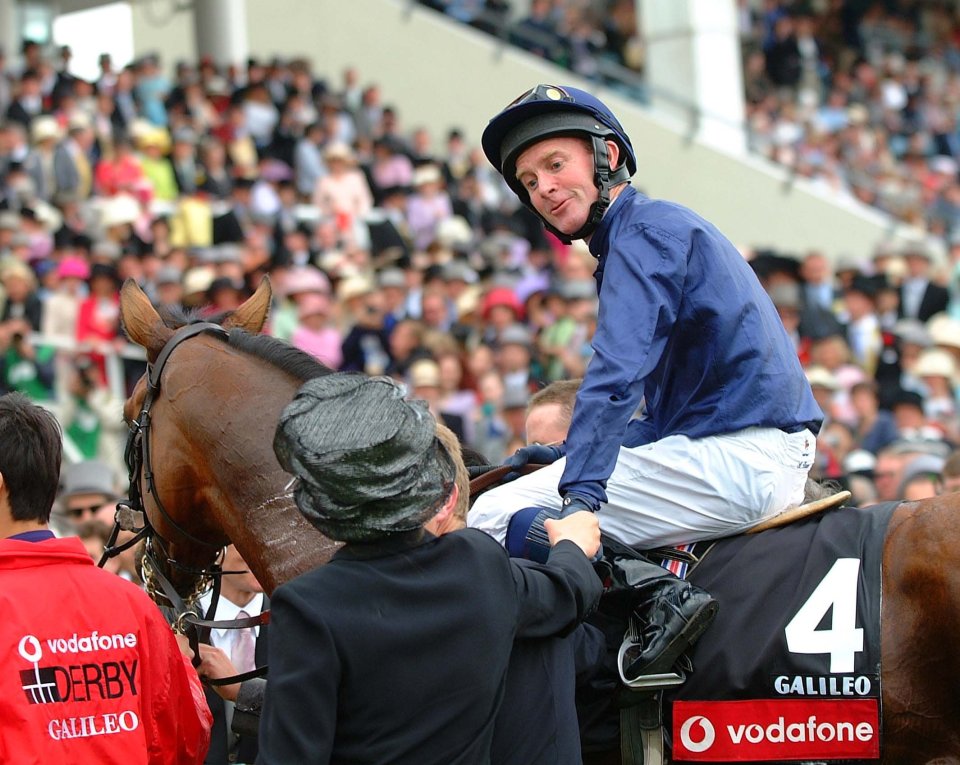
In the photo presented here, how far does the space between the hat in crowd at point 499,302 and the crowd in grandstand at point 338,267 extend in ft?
0.11

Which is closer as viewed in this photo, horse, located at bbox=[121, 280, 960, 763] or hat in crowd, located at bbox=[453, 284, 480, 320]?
horse, located at bbox=[121, 280, 960, 763]

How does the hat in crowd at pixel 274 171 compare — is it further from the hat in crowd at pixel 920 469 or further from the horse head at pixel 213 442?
the horse head at pixel 213 442

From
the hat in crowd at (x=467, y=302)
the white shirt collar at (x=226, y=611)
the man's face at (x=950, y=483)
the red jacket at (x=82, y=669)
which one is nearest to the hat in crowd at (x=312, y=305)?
the hat in crowd at (x=467, y=302)

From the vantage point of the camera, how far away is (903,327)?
12.3 m

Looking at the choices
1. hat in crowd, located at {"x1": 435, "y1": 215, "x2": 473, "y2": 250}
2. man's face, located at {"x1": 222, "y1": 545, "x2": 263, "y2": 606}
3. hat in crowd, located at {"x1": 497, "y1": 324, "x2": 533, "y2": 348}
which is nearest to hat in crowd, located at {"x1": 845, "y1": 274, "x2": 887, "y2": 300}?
hat in crowd, located at {"x1": 497, "y1": 324, "x2": 533, "y2": 348}

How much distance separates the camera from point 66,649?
339cm

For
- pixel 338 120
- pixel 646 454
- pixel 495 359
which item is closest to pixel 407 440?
pixel 646 454

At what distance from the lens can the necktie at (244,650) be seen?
4.78 m

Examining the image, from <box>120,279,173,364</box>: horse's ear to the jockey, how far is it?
97 cm

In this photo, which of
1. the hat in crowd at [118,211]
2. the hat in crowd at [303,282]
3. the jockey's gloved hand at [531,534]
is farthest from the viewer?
the hat in crowd at [118,211]

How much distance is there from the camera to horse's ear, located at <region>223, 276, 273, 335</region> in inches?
165

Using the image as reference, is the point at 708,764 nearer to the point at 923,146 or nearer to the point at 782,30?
the point at 923,146

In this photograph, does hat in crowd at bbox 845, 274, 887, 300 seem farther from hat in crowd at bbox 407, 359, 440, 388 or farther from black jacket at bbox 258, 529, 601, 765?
black jacket at bbox 258, 529, 601, 765

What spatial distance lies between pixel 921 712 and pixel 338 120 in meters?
14.9
